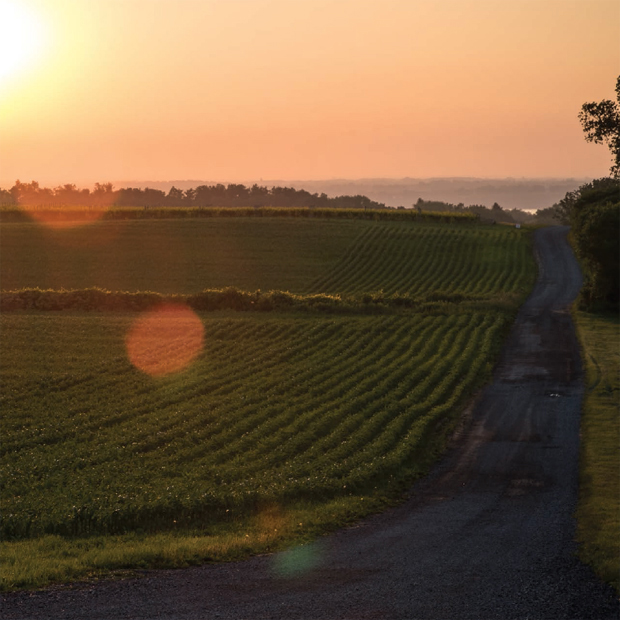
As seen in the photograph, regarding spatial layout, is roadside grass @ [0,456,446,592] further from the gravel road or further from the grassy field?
the gravel road

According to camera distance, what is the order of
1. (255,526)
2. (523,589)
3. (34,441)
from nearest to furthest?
(523,589) → (255,526) → (34,441)

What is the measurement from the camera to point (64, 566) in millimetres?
16422

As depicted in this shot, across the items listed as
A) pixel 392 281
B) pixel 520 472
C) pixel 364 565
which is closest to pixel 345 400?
pixel 520 472

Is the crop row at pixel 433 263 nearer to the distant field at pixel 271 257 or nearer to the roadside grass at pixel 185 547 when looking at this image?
the distant field at pixel 271 257

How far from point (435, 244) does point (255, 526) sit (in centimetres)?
7739

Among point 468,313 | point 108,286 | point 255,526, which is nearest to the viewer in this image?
point 255,526

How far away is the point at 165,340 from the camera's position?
150 feet

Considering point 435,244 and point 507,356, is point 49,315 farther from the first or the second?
point 435,244

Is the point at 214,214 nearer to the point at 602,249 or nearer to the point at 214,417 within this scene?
the point at 602,249

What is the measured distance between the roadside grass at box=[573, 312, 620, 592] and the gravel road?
0.40 meters

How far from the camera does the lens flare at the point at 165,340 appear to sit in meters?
39.3

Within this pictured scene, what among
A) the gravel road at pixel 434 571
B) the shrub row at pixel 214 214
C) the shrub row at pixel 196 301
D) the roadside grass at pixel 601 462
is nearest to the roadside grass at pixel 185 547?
the gravel road at pixel 434 571

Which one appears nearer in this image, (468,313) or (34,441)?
(34,441)

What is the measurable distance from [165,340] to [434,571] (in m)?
30.8
